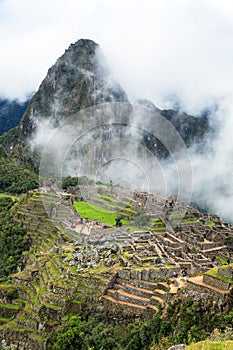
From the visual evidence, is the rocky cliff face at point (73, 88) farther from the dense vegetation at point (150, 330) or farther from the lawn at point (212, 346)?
the lawn at point (212, 346)

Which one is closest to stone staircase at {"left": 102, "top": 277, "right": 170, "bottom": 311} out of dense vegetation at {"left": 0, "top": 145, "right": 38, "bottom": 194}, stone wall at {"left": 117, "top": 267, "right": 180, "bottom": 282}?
stone wall at {"left": 117, "top": 267, "right": 180, "bottom": 282}

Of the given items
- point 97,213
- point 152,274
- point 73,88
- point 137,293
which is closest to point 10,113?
point 73,88

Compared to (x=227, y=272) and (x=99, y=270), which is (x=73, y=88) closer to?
(x=99, y=270)

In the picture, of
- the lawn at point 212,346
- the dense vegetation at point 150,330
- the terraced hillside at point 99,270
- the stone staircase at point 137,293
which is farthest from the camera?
the terraced hillside at point 99,270

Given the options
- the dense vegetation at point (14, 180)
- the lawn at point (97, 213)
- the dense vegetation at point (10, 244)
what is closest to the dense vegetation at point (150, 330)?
the dense vegetation at point (10, 244)

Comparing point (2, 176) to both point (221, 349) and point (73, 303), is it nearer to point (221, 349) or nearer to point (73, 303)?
point (73, 303)

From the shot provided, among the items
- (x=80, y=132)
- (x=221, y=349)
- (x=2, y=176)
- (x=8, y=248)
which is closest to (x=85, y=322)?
(x=221, y=349)

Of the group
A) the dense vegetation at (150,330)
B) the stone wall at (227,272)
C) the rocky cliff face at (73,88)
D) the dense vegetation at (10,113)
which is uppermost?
the rocky cliff face at (73,88)
